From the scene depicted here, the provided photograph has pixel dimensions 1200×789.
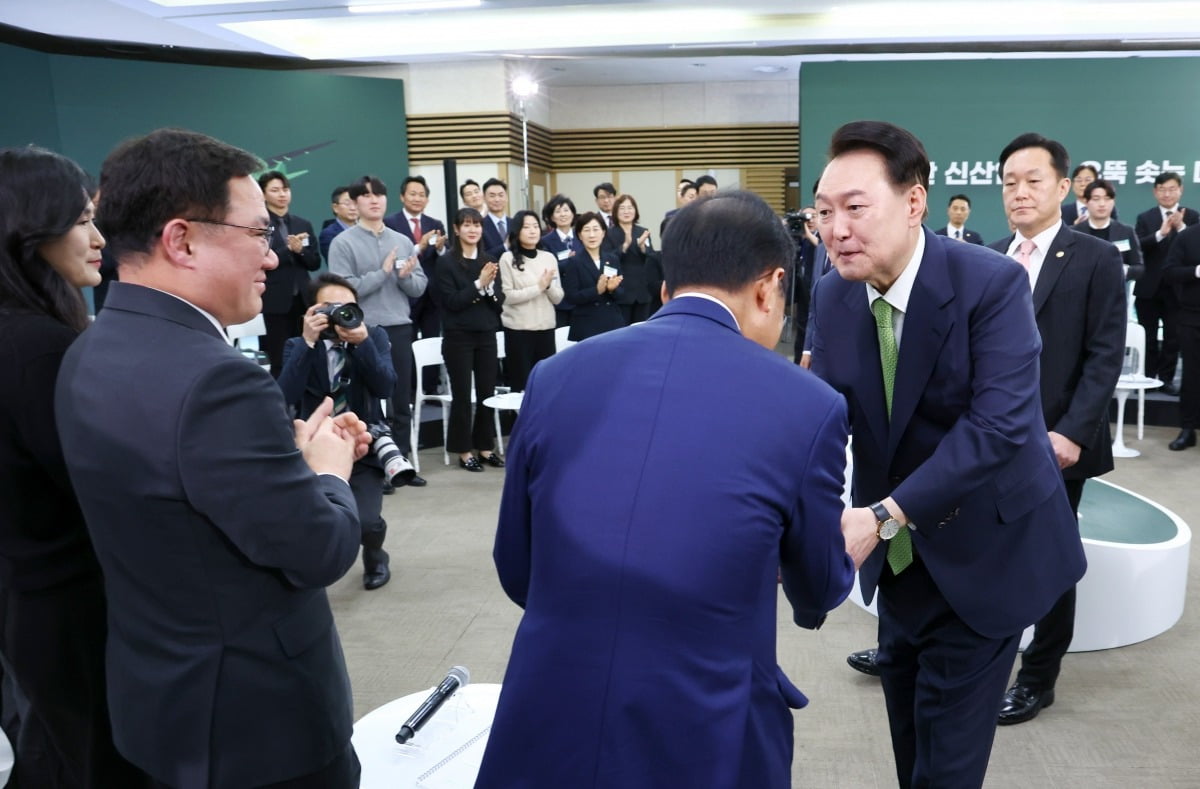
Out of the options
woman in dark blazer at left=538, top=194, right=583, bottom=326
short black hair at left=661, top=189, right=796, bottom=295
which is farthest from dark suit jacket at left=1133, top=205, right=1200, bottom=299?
short black hair at left=661, top=189, right=796, bottom=295

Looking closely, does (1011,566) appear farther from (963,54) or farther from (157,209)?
(963,54)

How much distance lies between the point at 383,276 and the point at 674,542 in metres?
4.67

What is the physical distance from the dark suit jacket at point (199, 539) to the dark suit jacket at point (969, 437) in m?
1.07

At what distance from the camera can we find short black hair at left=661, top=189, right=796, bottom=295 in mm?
1284

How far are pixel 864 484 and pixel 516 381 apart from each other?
4.36 meters

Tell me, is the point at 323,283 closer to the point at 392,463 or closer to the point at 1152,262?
the point at 392,463

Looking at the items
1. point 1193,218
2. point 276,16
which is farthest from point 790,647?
point 276,16

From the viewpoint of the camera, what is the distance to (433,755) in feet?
6.54

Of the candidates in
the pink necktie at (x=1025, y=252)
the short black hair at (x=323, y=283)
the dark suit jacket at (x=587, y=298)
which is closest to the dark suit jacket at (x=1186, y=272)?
the dark suit jacket at (x=587, y=298)

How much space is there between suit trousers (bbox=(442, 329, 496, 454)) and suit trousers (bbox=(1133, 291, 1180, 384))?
5.00 m

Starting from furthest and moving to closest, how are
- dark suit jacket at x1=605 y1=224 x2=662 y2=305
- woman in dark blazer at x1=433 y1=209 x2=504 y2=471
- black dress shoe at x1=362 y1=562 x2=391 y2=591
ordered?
dark suit jacket at x1=605 y1=224 x2=662 y2=305 → woman in dark blazer at x1=433 y1=209 x2=504 y2=471 → black dress shoe at x1=362 y1=562 x2=391 y2=591

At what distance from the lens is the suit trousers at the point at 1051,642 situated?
268cm

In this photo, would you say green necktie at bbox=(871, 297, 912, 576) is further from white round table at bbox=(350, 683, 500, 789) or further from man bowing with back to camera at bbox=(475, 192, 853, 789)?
white round table at bbox=(350, 683, 500, 789)

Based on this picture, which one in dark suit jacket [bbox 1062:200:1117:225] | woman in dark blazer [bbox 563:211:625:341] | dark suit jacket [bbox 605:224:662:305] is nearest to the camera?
woman in dark blazer [bbox 563:211:625:341]
